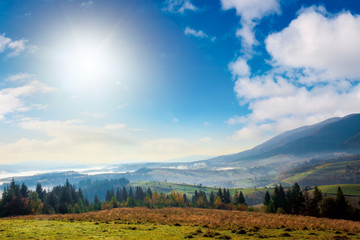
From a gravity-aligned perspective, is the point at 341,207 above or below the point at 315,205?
above

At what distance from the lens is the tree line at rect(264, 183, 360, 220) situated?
70875 millimetres

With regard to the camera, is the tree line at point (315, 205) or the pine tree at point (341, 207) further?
the tree line at point (315, 205)

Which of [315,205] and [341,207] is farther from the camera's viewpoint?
[315,205]

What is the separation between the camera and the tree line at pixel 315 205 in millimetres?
70875

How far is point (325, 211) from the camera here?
70.8 m

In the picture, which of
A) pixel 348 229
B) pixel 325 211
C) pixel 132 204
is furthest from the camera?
pixel 132 204

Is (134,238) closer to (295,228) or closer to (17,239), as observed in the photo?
(17,239)

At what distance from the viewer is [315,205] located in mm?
77875

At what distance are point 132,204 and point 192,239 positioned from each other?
12820 centimetres

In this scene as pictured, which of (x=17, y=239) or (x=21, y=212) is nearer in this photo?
(x=17, y=239)

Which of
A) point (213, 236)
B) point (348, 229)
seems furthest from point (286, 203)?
point (213, 236)

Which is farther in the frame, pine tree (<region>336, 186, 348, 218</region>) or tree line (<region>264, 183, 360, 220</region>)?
tree line (<region>264, 183, 360, 220</region>)

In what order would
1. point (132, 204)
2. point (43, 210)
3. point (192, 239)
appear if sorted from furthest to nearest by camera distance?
1. point (132, 204)
2. point (43, 210)
3. point (192, 239)

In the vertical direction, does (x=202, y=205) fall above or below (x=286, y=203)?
below
